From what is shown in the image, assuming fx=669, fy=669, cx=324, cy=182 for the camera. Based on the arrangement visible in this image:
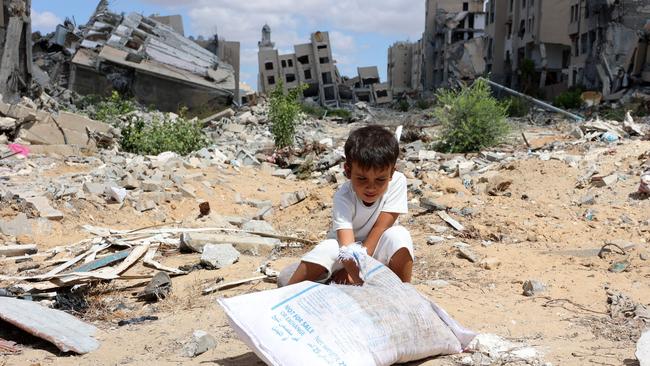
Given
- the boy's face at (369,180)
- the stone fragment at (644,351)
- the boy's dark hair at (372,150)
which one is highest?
the boy's dark hair at (372,150)

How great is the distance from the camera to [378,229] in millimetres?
2873

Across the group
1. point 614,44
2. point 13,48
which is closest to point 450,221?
point 13,48

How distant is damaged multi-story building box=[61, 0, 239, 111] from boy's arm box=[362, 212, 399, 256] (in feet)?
57.9

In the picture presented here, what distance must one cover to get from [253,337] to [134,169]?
639 cm

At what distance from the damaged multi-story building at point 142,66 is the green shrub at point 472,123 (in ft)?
35.6

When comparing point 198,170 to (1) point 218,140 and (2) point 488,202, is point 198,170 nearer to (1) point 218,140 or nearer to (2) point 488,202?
(2) point 488,202

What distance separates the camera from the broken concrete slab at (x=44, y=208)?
19.6 ft

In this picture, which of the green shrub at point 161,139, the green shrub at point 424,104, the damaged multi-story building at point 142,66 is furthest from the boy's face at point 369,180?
the green shrub at point 424,104

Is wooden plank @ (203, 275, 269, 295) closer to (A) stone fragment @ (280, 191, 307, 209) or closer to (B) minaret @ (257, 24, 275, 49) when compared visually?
(A) stone fragment @ (280, 191, 307, 209)

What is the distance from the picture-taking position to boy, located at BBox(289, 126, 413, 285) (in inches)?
107

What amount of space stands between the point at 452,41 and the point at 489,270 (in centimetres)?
3825

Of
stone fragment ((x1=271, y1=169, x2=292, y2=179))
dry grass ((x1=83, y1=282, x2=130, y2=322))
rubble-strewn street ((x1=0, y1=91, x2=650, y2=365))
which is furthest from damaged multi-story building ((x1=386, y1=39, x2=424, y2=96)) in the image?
dry grass ((x1=83, y1=282, x2=130, y2=322))

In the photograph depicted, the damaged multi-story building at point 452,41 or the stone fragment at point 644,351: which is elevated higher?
the damaged multi-story building at point 452,41

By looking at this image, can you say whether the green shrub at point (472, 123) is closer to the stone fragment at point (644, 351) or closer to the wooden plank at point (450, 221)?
the wooden plank at point (450, 221)
